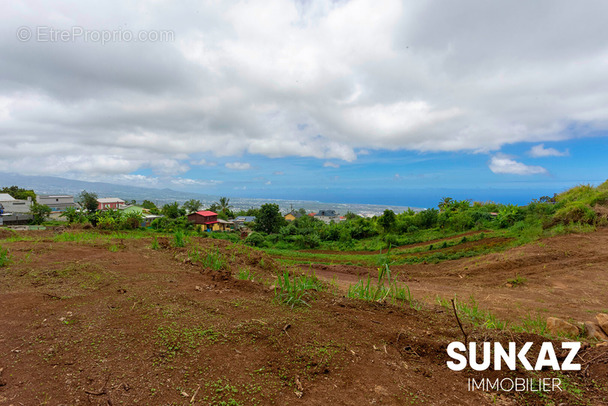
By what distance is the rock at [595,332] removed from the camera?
4117 millimetres

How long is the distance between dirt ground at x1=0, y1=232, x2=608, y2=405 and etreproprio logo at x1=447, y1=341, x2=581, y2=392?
8 centimetres

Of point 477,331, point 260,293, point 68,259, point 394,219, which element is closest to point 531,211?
point 394,219

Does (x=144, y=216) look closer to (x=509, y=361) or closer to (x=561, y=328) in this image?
(x=561, y=328)

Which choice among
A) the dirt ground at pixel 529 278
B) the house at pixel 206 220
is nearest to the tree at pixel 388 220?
the dirt ground at pixel 529 278

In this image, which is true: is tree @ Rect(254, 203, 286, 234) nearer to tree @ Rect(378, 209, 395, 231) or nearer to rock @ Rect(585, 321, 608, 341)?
tree @ Rect(378, 209, 395, 231)

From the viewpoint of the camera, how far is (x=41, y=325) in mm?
3328

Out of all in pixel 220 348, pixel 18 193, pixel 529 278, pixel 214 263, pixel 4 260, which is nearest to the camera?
pixel 220 348

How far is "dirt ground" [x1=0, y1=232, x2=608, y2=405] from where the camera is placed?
2.41m

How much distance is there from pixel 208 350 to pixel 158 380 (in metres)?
0.53

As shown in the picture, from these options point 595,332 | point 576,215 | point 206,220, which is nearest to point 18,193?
point 206,220

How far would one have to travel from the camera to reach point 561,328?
4383 millimetres

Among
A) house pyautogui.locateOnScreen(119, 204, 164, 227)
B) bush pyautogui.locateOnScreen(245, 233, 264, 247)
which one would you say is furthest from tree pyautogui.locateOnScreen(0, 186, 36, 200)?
bush pyautogui.locateOnScreen(245, 233, 264, 247)

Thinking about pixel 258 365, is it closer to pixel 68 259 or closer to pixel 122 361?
pixel 122 361

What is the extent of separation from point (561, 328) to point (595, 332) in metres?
0.37
